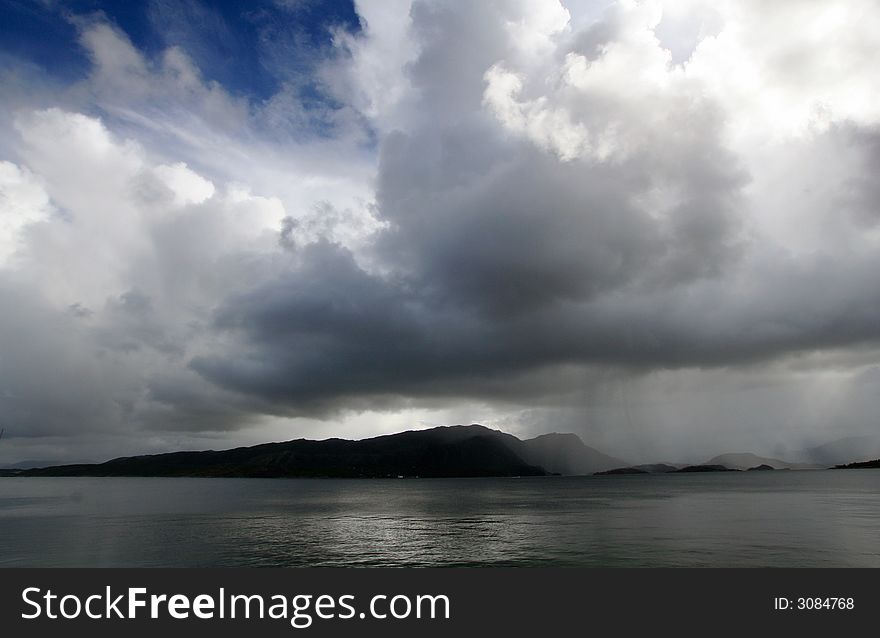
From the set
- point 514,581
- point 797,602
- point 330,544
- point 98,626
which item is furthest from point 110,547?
point 797,602

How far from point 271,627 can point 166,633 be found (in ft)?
22.3

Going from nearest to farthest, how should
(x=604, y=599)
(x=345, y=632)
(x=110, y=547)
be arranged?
(x=345, y=632) → (x=604, y=599) → (x=110, y=547)

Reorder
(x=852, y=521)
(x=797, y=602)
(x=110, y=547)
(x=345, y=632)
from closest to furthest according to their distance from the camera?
(x=345, y=632) → (x=797, y=602) → (x=110, y=547) → (x=852, y=521)

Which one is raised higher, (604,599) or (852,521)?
(604,599)

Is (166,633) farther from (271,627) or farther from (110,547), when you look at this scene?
(110,547)

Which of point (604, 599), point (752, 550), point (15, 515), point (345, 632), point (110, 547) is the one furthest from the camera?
point (15, 515)

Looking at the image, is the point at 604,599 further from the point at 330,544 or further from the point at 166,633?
the point at 330,544

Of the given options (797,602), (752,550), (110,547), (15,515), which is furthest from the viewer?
(15,515)

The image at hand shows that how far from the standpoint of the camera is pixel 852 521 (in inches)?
4604

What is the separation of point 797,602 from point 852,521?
97.3 meters

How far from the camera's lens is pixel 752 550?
7994 centimetres

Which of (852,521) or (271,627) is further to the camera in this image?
(852,521)

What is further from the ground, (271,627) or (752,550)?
(271,627)

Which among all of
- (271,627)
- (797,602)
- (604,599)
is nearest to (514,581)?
(604,599)
